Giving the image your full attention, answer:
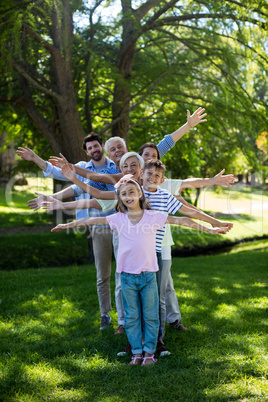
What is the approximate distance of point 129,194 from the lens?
346 cm

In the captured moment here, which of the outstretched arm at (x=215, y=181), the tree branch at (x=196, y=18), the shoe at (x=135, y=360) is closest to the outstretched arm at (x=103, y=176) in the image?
the outstretched arm at (x=215, y=181)

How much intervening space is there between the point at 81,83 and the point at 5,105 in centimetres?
202

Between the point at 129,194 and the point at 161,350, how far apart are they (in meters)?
1.52

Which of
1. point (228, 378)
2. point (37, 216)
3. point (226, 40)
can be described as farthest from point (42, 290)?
point (37, 216)

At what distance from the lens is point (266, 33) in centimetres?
699

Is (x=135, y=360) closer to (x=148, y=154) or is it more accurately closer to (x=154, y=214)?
(x=154, y=214)

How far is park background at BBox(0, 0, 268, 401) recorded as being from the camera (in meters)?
3.32

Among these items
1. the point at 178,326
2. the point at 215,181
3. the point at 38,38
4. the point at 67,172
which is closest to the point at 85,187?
the point at 67,172

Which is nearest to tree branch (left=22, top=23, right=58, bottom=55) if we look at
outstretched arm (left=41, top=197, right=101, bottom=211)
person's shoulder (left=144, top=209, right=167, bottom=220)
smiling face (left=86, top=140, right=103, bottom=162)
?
smiling face (left=86, top=140, right=103, bottom=162)

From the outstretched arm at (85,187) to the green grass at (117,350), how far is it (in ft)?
4.80

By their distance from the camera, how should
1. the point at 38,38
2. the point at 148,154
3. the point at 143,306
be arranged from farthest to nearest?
the point at 38,38 → the point at 148,154 → the point at 143,306

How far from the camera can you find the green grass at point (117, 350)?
3061mm

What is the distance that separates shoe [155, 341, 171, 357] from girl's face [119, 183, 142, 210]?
139 centimetres

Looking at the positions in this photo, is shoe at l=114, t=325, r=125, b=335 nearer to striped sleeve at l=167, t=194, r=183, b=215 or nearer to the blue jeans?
the blue jeans
